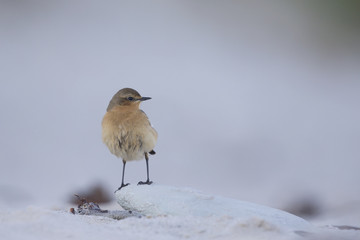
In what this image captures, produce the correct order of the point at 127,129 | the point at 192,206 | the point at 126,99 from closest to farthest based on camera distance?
the point at 192,206
the point at 127,129
the point at 126,99

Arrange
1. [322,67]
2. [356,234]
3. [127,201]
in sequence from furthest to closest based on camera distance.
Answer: [322,67] → [127,201] → [356,234]

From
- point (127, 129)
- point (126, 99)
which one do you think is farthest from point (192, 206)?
point (126, 99)

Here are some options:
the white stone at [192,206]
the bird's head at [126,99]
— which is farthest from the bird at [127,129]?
the white stone at [192,206]

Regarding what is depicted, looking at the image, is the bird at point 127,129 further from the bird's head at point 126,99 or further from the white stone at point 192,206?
the white stone at point 192,206

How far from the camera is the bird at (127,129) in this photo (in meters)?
6.34

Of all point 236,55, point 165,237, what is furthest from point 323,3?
point 165,237

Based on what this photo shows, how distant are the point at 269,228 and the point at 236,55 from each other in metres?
12.3

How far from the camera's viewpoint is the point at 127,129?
632cm

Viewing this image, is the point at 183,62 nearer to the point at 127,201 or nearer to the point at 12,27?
the point at 12,27

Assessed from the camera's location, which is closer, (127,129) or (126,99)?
(127,129)

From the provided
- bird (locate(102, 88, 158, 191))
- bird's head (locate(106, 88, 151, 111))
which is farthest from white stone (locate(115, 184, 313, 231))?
bird's head (locate(106, 88, 151, 111))

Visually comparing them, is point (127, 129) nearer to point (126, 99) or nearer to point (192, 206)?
point (126, 99)

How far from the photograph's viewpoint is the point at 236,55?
16484 mm

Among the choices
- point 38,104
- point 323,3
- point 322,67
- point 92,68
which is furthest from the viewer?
point 323,3
